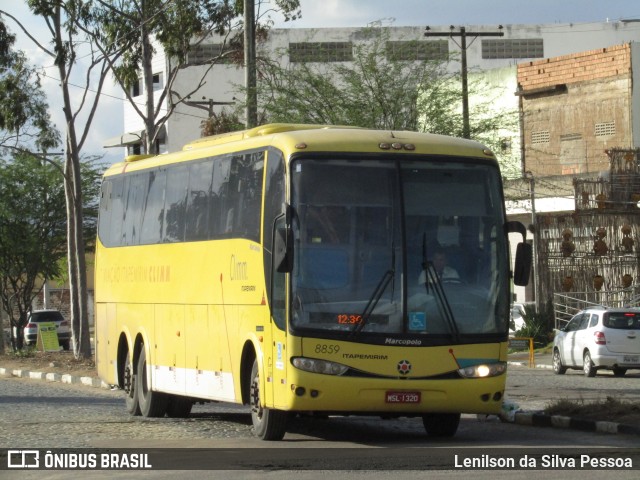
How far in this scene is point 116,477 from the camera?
1163cm

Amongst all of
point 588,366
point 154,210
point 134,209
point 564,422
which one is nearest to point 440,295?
point 564,422

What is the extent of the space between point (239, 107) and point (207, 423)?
12.0m

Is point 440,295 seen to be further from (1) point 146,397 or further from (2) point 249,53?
(2) point 249,53

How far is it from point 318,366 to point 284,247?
137cm

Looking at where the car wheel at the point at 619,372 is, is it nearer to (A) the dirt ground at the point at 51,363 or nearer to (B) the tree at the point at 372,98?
(B) the tree at the point at 372,98

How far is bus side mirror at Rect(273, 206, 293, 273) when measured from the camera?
552 inches

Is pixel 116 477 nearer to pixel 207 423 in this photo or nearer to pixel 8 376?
pixel 207 423

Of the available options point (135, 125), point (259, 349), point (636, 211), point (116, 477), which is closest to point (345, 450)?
point (259, 349)

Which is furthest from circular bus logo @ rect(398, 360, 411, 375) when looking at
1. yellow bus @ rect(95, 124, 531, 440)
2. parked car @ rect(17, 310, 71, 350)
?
parked car @ rect(17, 310, 71, 350)

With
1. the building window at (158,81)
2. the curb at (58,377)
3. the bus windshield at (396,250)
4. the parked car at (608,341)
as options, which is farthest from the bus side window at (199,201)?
the building window at (158,81)

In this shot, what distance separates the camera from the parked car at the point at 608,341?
30.3 meters

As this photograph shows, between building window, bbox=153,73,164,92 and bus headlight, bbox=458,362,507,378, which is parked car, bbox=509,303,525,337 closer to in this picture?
bus headlight, bbox=458,362,507,378

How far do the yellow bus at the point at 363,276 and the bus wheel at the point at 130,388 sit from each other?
13.8 ft

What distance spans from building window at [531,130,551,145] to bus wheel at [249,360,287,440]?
38.4m
